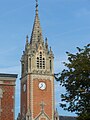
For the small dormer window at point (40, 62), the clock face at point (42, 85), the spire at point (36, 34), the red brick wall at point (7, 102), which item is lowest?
the red brick wall at point (7, 102)

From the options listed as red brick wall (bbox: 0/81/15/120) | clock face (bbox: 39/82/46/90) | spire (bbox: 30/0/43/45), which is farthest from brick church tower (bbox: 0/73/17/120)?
spire (bbox: 30/0/43/45)

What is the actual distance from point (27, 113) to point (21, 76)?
1116cm

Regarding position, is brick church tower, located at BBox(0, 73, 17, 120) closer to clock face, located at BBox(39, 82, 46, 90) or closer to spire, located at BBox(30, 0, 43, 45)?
clock face, located at BBox(39, 82, 46, 90)

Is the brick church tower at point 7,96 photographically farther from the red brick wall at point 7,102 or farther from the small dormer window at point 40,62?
the small dormer window at point 40,62

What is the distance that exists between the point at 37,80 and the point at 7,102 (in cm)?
4384

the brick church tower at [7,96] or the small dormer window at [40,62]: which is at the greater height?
the small dormer window at [40,62]

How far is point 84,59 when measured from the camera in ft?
121

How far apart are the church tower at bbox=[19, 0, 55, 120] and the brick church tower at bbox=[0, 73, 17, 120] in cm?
4006

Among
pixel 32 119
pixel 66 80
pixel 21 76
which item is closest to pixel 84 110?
pixel 66 80

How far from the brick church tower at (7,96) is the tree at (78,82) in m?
8.62

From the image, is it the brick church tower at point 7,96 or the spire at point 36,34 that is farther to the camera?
the spire at point 36,34

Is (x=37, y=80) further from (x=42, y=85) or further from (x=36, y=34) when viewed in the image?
(x=36, y=34)

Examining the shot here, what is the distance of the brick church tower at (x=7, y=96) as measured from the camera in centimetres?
4516

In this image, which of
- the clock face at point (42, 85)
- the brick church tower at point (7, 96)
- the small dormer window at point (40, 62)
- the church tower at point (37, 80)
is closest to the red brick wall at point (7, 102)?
the brick church tower at point (7, 96)
